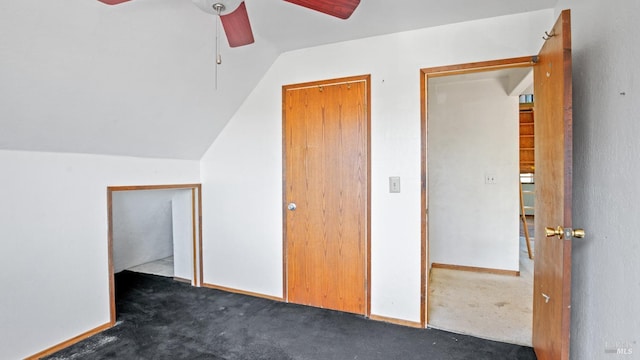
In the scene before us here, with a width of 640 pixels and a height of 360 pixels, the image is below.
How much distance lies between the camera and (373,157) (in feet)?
8.38

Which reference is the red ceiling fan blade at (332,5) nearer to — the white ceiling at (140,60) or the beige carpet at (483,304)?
the white ceiling at (140,60)

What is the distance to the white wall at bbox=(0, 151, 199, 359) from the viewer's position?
190 centimetres

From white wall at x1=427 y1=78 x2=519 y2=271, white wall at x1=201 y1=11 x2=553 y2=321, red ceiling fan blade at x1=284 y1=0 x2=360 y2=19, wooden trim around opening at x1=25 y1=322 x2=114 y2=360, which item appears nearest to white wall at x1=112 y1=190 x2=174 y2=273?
white wall at x1=201 y1=11 x2=553 y2=321

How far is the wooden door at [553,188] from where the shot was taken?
4.57 ft

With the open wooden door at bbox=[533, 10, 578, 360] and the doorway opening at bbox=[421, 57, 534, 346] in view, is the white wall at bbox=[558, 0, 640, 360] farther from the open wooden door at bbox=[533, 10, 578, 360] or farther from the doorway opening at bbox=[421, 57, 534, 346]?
the doorway opening at bbox=[421, 57, 534, 346]

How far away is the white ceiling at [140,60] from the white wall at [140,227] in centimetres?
135

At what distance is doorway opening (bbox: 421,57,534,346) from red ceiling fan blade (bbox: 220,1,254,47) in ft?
7.26

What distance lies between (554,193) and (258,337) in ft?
6.56

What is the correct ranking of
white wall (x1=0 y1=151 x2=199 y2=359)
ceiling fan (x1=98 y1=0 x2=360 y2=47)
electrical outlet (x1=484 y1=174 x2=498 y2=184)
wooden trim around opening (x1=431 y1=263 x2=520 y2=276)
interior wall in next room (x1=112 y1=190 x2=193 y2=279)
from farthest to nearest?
electrical outlet (x1=484 y1=174 x2=498 y2=184) → wooden trim around opening (x1=431 y1=263 x2=520 y2=276) → interior wall in next room (x1=112 y1=190 x2=193 y2=279) → white wall (x1=0 y1=151 x2=199 y2=359) → ceiling fan (x1=98 y1=0 x2=360 y2=47)

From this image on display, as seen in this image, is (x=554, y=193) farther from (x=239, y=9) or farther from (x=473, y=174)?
(x=473, y=174)

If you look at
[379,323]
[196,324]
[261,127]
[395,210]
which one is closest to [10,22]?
[261,127]

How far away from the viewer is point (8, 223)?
74.5 inches

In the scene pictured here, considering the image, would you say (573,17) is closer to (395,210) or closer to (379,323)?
(395,210)

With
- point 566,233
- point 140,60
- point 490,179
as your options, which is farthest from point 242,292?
point 490,179
